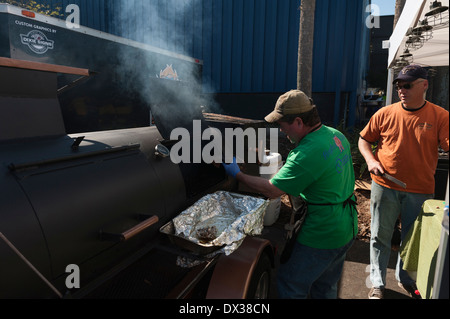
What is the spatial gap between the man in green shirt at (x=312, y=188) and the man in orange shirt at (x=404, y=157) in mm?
825

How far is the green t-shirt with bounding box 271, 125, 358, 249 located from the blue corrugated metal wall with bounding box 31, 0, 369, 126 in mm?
7360

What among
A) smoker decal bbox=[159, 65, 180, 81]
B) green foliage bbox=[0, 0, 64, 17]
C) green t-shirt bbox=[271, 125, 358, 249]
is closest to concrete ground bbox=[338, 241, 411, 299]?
green t-shirt bbox=[271, 125, 358, 249]

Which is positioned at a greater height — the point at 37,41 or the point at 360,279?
the point at 37,41

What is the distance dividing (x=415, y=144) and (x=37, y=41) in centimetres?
478

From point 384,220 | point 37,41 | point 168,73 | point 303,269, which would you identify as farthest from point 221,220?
point 168,73

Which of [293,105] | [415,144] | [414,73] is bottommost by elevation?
[415,144]

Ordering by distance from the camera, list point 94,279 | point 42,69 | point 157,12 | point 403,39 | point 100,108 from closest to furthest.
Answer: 1. point 94,279
2. point 42,69
3. point 403,39
4. point 100,108
5. point 157,12

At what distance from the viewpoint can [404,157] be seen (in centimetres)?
272

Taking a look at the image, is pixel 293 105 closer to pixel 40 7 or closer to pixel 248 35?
pixel 248 35
